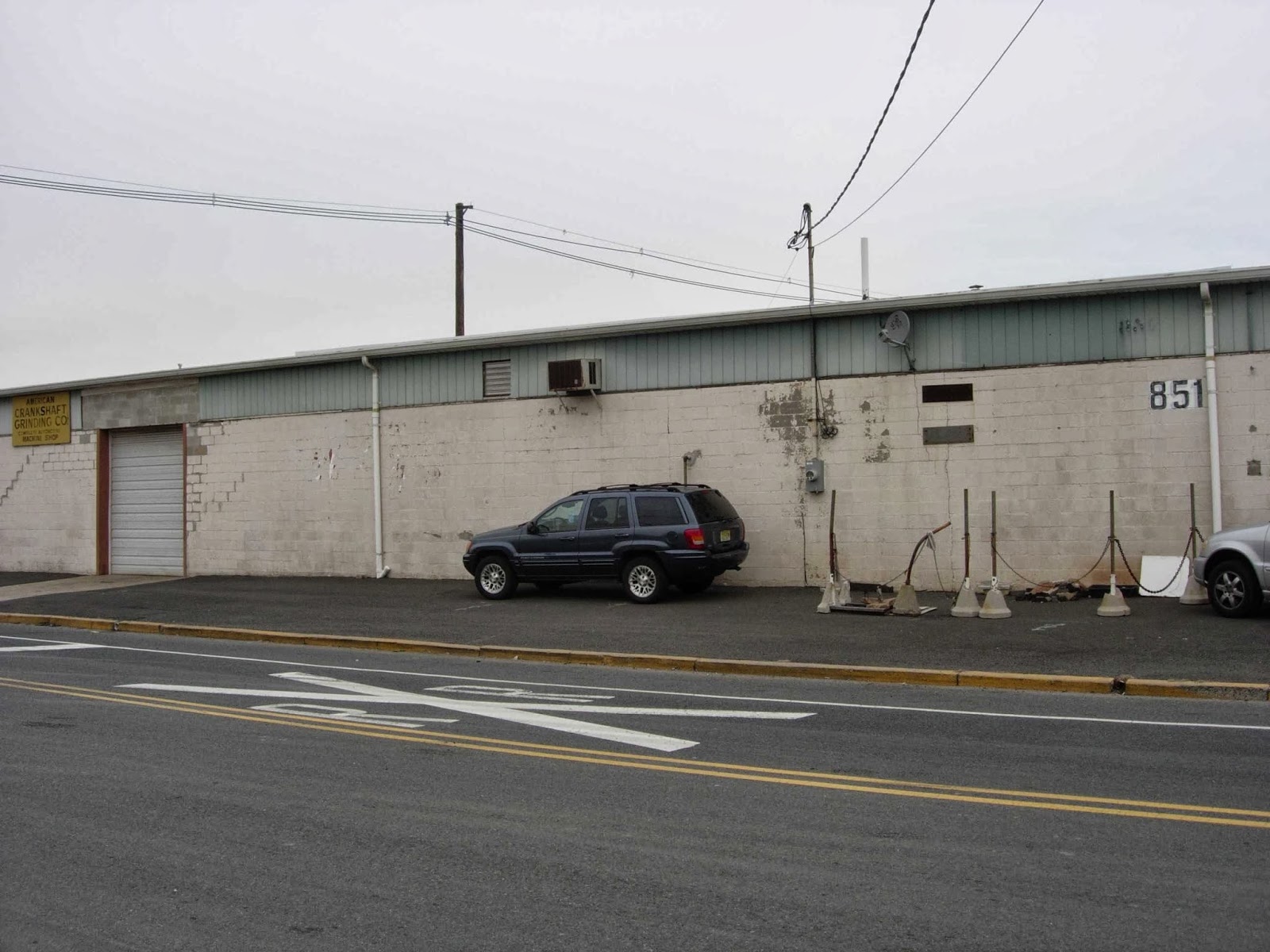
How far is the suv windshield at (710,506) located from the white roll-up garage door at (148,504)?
14407 millimetres

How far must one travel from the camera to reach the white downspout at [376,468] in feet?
73.7

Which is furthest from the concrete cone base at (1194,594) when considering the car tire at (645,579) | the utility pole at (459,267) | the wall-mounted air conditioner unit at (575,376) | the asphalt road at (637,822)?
the utility pole at (459,267)

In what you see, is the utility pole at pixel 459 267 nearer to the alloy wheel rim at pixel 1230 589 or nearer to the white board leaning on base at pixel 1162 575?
the white board leaning on base at pixel 1162 575

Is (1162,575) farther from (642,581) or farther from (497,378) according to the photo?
(497,378)

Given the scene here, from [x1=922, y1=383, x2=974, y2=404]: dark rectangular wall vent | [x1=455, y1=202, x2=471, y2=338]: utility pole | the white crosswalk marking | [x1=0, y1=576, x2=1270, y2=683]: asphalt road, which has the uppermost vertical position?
[x1=455, y1=202, x2=471, y2=338]: utility pole

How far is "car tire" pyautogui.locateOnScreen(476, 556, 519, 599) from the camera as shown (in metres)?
18.2

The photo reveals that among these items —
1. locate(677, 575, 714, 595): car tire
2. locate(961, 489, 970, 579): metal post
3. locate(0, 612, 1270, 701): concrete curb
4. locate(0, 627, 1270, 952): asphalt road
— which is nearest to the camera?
locate(0, 627, 1270, 952): asphalt road

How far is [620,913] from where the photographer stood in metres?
4.73

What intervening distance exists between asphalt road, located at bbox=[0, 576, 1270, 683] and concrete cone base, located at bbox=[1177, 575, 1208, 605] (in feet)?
1.25

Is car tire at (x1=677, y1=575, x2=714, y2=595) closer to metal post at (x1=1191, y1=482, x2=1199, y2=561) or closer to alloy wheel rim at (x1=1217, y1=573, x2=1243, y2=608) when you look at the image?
metal post at (x1=1191, y1=482, x2=1199, y2=561)

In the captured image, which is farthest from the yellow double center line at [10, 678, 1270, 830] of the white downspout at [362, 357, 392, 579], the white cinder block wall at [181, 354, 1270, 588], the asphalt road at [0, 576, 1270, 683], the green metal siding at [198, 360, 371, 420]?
the green metal siding at [198, 360, 371, 420]

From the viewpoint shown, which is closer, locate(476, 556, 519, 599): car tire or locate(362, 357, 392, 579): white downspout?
locate(476, 556, 519, 599): car tire

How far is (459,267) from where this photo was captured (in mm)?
31859

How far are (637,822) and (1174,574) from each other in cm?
1217
